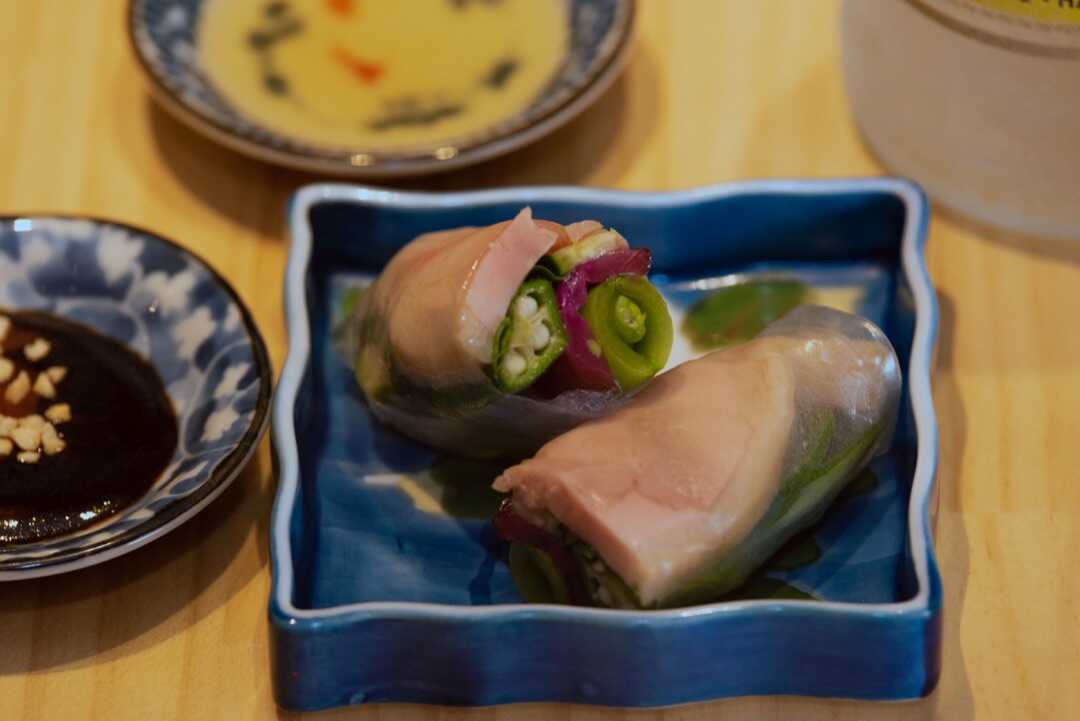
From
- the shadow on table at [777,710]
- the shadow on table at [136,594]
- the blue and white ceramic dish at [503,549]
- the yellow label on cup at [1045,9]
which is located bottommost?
the shadow on table at [777,710]

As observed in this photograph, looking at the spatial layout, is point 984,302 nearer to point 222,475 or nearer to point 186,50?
point 222,475

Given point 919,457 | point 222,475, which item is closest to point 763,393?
point 919,457

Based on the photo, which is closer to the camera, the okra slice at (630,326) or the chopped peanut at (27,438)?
the okra slice at (630,326)

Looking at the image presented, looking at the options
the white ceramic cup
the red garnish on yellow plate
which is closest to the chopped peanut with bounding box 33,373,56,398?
the red garnish on yellow plate

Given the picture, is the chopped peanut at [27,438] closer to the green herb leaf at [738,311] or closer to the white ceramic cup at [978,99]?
the green herb leaf at [738,311]

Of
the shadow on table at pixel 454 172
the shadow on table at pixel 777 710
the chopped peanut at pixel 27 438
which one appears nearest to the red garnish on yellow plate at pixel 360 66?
the shadow on table at pixel 454 172

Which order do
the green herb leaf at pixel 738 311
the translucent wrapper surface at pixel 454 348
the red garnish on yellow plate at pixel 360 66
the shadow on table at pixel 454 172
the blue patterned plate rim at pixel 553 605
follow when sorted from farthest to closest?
the red garnish on yellow plate at pixel 360 66 < the shadow on table at pixel 454 172 < the green herb leaf at pixel 738 311 < the translucent wrapper surface at pixel 454 348 < the blue patterned plate rim at pixel 553 605
